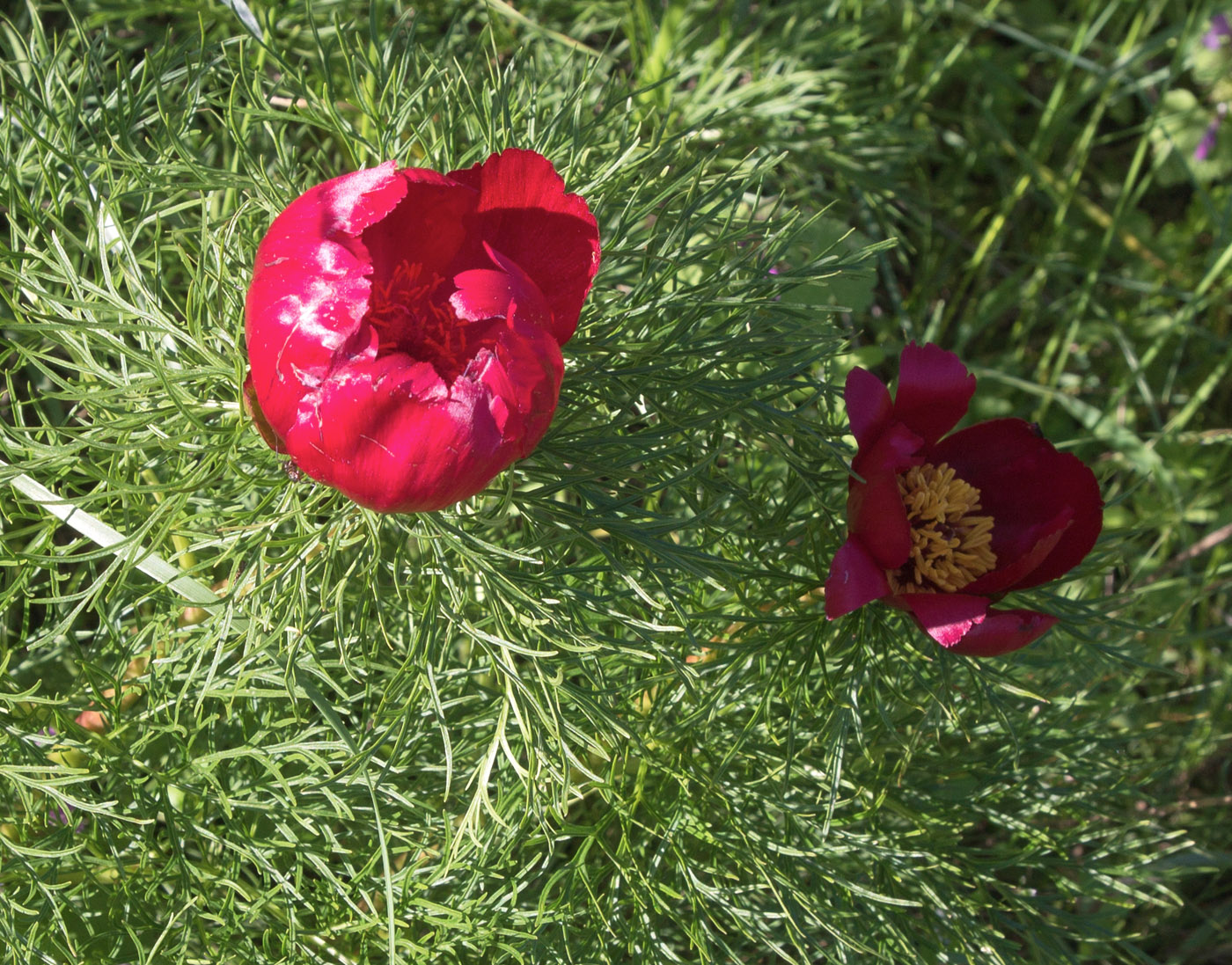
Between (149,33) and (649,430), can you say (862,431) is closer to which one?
(649,430)

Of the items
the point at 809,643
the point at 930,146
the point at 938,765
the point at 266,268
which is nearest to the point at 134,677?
the point at 266,268

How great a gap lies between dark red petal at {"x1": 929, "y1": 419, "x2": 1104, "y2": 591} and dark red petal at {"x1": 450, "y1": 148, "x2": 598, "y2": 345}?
15.5 inches

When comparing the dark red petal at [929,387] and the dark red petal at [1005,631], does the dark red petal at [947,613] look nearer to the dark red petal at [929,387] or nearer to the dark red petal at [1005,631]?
the dark red petal at [1005,631]

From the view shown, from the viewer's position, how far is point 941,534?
99 centimetres

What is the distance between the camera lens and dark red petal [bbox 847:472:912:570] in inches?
36.2

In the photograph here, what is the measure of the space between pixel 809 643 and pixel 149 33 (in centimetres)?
124

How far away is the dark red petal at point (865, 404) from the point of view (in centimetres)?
98

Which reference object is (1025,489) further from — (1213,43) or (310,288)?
(1213,43)

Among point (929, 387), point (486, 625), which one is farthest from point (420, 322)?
point (929, 387)

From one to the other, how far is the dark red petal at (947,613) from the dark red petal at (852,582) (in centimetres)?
3

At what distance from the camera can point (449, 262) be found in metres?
0.85

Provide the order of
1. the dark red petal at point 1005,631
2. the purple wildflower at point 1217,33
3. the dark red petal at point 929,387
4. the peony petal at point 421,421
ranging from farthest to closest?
1. the purple wildflower at point 1217,33
2. the dark red petal at point 929,387
3. the dark red petal at point 1005,631
4. the peony petal at point 421,421

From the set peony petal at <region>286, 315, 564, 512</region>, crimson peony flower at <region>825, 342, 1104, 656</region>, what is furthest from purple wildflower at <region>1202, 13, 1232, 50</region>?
peony petal at <region>286, 315, 564, 512</region>

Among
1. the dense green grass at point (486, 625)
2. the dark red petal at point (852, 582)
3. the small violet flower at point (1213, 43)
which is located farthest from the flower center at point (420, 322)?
the small violet flower at point (1213, 43)
